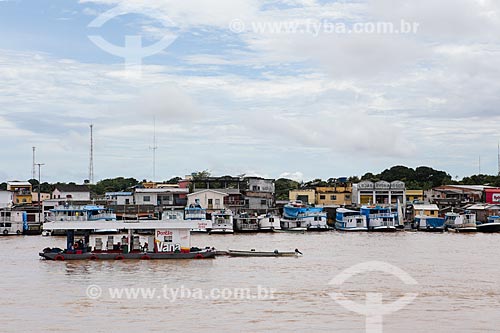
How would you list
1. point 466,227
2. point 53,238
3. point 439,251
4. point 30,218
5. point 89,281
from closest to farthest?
point 89,281 < point 439,251 < point 53,238 < point 466,227 < point 30,218

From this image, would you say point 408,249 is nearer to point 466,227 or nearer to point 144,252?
point 144,252

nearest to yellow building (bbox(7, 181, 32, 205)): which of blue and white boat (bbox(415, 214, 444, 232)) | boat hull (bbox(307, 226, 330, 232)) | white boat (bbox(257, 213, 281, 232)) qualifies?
white boat (bbox(257, 213, 281, 232))

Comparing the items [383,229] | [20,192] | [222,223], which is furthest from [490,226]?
[20,192]

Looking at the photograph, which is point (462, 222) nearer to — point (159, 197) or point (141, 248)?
point (159, 197)

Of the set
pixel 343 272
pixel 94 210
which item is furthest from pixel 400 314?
pixel 94 210

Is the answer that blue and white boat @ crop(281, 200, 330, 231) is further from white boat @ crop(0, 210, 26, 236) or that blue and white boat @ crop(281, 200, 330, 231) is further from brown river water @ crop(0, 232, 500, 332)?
brown river water @ crop(0, 232, 500, 332)

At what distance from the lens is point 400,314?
19969 mm

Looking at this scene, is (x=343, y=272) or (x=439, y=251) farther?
(x=439, y=251)

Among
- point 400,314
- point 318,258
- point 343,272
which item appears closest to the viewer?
point 400,314

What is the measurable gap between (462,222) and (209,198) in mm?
20944

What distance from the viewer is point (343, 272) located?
2925cm

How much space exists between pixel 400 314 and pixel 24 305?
10588mm

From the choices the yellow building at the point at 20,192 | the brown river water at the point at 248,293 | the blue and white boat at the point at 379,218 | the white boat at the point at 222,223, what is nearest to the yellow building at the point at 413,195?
the blue and white boat at the point at 379,218

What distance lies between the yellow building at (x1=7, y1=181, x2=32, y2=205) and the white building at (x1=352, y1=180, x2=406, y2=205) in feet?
108
